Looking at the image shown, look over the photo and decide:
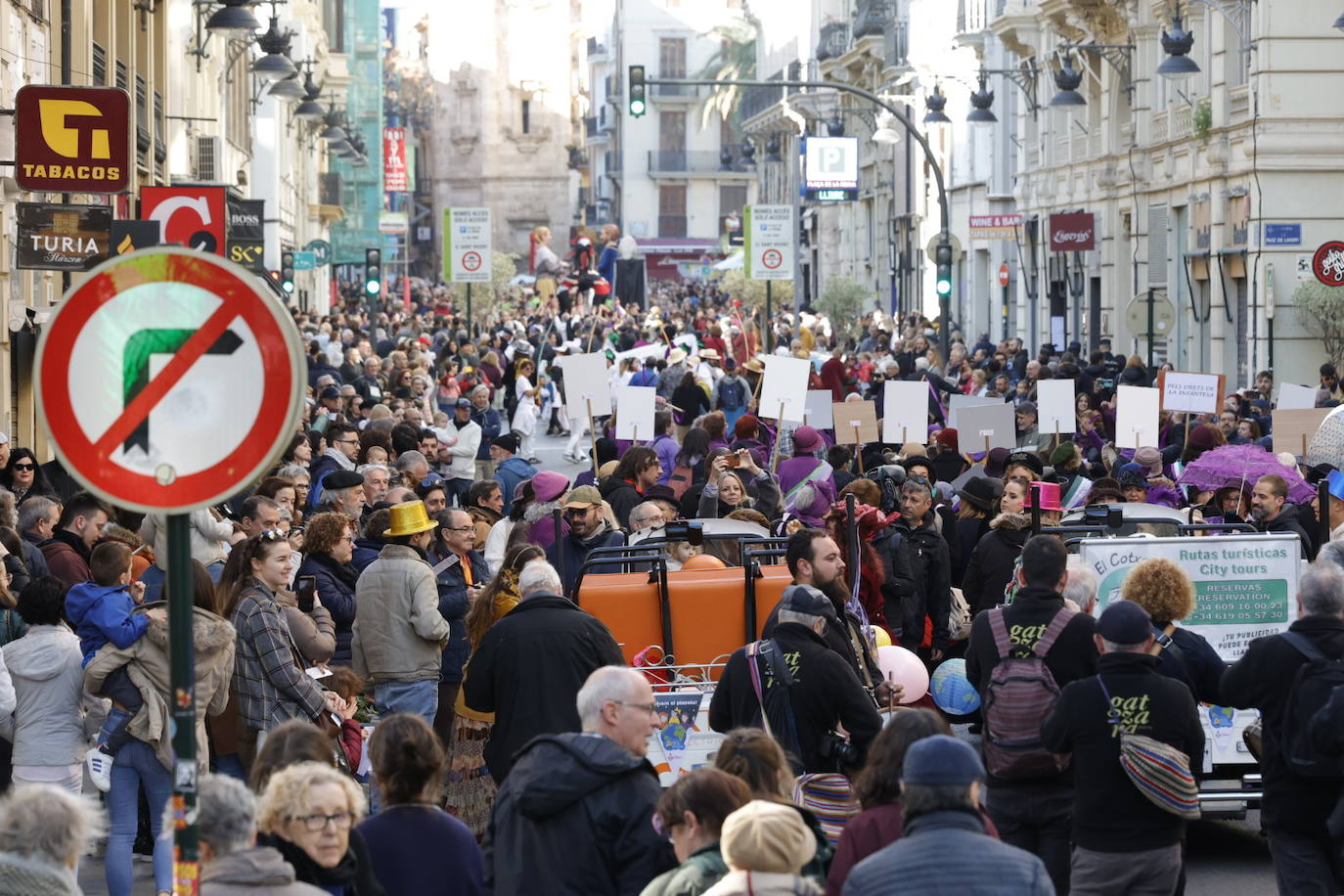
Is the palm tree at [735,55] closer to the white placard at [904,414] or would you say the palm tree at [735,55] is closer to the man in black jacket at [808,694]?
the white placard at [904,414]

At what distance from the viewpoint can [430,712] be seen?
408 inches

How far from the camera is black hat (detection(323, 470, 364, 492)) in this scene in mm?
13180

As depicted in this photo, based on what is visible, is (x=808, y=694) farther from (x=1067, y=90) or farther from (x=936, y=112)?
(x=936, y=112)

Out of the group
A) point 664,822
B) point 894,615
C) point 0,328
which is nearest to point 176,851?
point 664,822

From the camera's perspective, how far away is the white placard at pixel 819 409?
71.0ft

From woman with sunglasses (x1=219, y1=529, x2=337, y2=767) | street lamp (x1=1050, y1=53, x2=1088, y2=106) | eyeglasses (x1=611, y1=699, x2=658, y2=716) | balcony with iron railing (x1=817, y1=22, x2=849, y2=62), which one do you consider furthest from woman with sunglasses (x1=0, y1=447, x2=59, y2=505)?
balcony with iron railing (x1=817, y1=22, x2=849, y2=62)

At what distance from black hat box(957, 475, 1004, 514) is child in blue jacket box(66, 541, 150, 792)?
5980 millimetres

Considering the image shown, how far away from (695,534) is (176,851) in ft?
20.2

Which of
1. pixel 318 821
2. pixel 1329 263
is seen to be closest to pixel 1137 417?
pixel 1329 263

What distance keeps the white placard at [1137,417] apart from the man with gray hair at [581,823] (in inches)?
470

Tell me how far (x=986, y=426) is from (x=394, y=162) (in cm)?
8223

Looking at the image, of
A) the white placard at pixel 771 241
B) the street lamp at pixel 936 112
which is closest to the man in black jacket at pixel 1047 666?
the street lamp at pixel 936 112

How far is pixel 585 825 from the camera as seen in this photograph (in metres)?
6.03

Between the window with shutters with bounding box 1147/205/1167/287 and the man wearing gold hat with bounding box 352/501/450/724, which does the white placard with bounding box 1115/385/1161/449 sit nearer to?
the man wearing gold hat with bounding box 352/501/450/724
